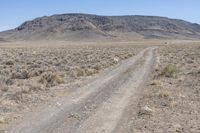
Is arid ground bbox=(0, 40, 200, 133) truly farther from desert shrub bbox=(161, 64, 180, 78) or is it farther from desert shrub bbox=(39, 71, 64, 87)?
desert shrub bbox=(161, 64, 180, 78)

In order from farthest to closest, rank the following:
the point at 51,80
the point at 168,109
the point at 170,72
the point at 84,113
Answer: the point at 170,72 → the point at 51,80 → the point at 168,109 → the point at 84,113

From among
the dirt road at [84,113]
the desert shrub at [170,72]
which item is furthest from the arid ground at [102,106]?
the desert shrub at [170,72]

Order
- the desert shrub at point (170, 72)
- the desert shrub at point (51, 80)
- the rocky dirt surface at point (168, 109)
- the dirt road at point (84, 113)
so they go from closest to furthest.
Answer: the dirt road at point (84, 113) → the rocky dirt surface at point (168, 109) → the desert shrub at point (51, 80) → the desert shrub at point (170, 72)

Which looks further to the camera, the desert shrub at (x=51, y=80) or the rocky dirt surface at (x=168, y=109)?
the desert shrub at (x=51, y=80)

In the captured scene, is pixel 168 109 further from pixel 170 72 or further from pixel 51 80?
pixel 170 72

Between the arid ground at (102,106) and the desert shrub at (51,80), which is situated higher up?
the arid ground at (102,106)

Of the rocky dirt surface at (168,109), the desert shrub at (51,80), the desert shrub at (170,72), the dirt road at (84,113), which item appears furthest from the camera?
the desert shrub at (170,72)

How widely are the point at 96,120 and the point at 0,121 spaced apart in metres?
2.80

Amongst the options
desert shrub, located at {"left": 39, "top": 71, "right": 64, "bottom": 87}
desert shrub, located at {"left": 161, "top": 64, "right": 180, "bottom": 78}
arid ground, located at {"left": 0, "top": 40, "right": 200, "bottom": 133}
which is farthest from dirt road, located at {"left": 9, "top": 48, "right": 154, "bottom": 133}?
desert shrub, located at {"left": 161, "top": 64, "right": 180, "bottom": 78}

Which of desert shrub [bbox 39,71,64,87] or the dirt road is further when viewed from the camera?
desert shrub [bbox 39,71,64,87]

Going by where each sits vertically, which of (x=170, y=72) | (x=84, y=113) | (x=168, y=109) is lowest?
(x=170, y=72)

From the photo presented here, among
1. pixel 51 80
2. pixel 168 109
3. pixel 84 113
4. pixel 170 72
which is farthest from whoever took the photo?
pixel 170 72

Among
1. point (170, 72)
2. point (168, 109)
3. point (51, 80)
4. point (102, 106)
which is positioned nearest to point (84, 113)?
point (102, 106)

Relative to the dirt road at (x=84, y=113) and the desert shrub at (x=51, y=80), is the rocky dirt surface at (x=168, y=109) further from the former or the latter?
the desert shrub at (x=51, y=80)
